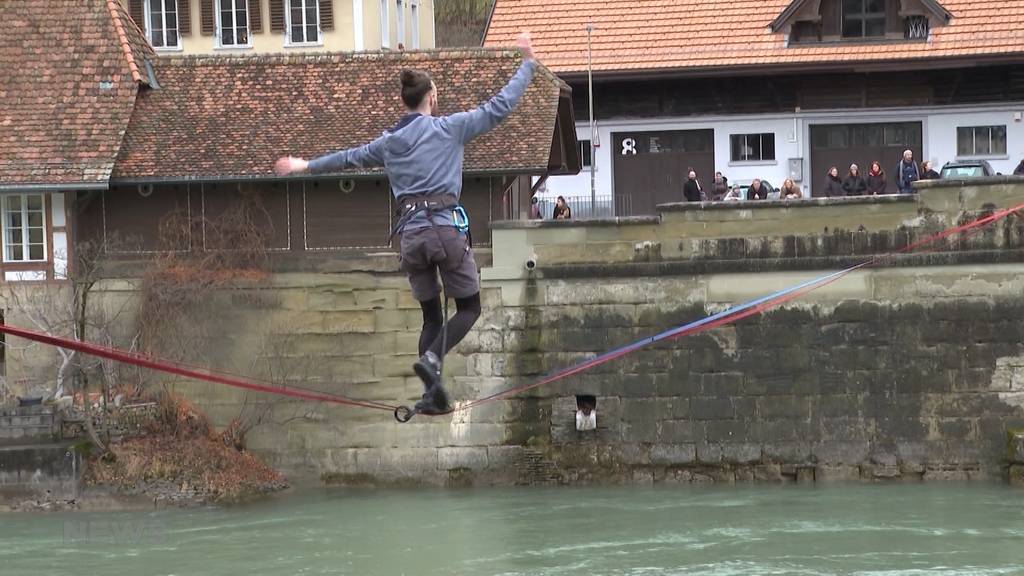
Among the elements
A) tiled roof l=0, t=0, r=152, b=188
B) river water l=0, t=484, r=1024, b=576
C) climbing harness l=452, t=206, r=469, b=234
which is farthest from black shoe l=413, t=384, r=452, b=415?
tiled roof l=0, t=0, r=152, b=188

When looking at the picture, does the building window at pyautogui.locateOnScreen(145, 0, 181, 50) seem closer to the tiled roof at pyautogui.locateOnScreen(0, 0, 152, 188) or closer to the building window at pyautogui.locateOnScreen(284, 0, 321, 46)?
the building window at pyautogui.locateOnScreen(284, 0, 321, 46)

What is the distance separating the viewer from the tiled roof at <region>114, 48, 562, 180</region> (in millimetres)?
24734

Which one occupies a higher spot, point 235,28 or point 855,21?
point 235,28

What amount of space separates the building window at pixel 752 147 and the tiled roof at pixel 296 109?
6.36 meters

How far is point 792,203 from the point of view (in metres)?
23.9

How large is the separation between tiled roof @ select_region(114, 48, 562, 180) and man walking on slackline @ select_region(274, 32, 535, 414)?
13.2 m

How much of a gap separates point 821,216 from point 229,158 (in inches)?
296

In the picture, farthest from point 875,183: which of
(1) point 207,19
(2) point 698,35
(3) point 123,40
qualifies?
(1) point 207,19

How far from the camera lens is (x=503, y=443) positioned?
959 inches

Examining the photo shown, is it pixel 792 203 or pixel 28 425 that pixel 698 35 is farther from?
pixel 28 425

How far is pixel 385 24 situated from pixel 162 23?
396cm

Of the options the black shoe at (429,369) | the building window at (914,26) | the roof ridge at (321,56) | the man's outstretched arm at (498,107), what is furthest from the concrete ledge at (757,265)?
the man's outstretched arm at (498,107)

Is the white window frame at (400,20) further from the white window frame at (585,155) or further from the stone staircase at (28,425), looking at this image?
the stone staircase at (28,425)

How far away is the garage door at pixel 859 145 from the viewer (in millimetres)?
31141
